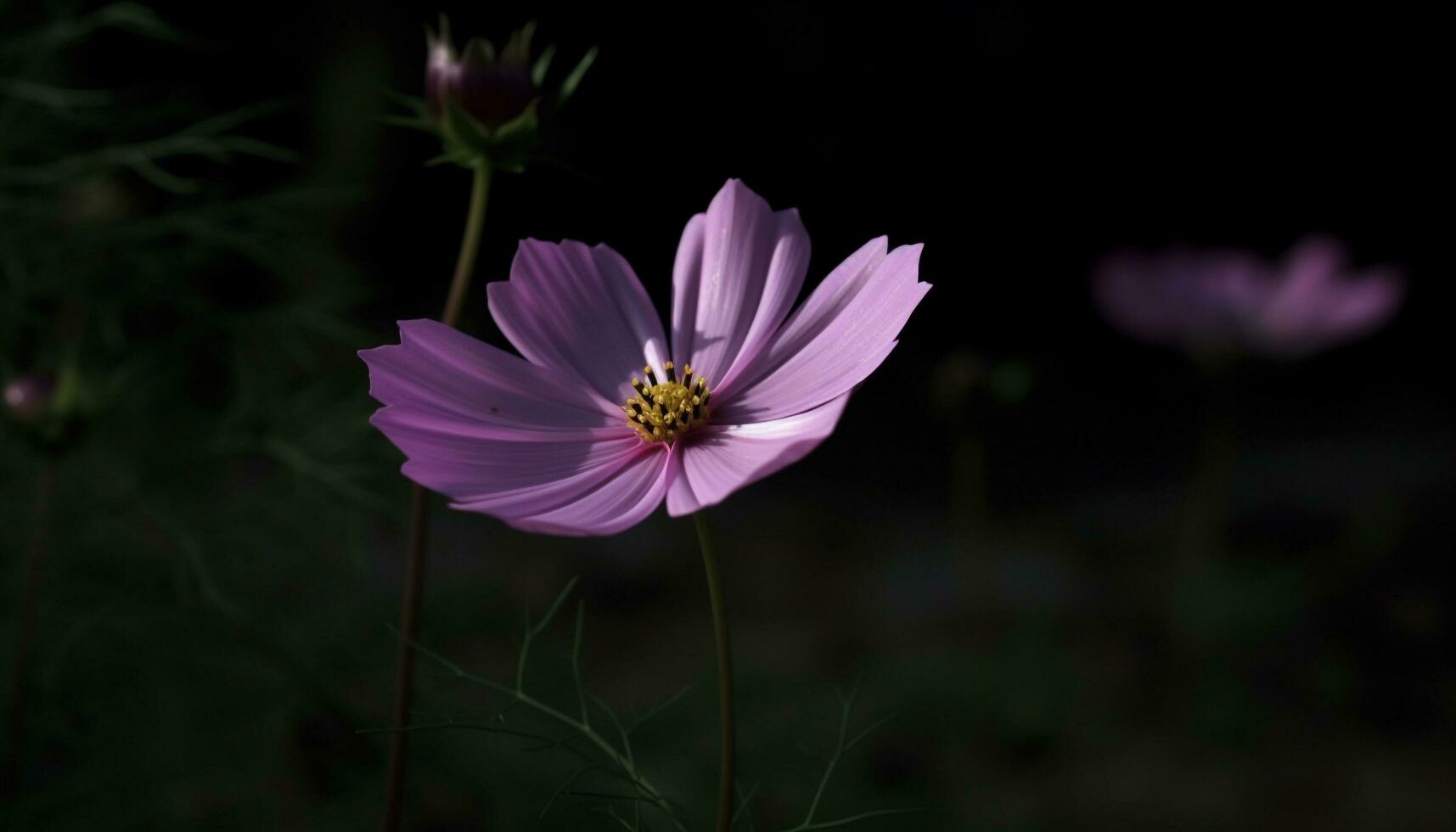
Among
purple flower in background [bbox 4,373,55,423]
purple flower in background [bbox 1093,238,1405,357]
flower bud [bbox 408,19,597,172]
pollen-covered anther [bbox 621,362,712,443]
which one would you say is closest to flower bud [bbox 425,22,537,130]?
flower bud [bbox 408,19,597,172]

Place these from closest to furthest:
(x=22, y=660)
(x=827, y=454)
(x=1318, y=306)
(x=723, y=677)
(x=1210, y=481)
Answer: (x=723, y=677)
(x=22, y=660)
(x=1318, y=306)
(x=1210, y=481)
(x=827, y=454)

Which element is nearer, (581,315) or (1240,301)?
(581,315)

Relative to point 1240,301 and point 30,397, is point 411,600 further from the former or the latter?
point 1240,301

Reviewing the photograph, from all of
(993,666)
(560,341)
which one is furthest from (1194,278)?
(560,341)

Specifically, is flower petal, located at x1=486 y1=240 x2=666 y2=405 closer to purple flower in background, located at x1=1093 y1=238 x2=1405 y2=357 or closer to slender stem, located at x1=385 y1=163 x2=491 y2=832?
slender stem, located at x1=385 y1=163 x2=491 y2=832

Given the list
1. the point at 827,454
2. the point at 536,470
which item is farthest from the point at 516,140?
the point at 827,454

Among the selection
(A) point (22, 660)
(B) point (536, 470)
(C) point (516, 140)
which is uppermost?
(C) point (516, 140)

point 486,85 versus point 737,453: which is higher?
point 486,85
